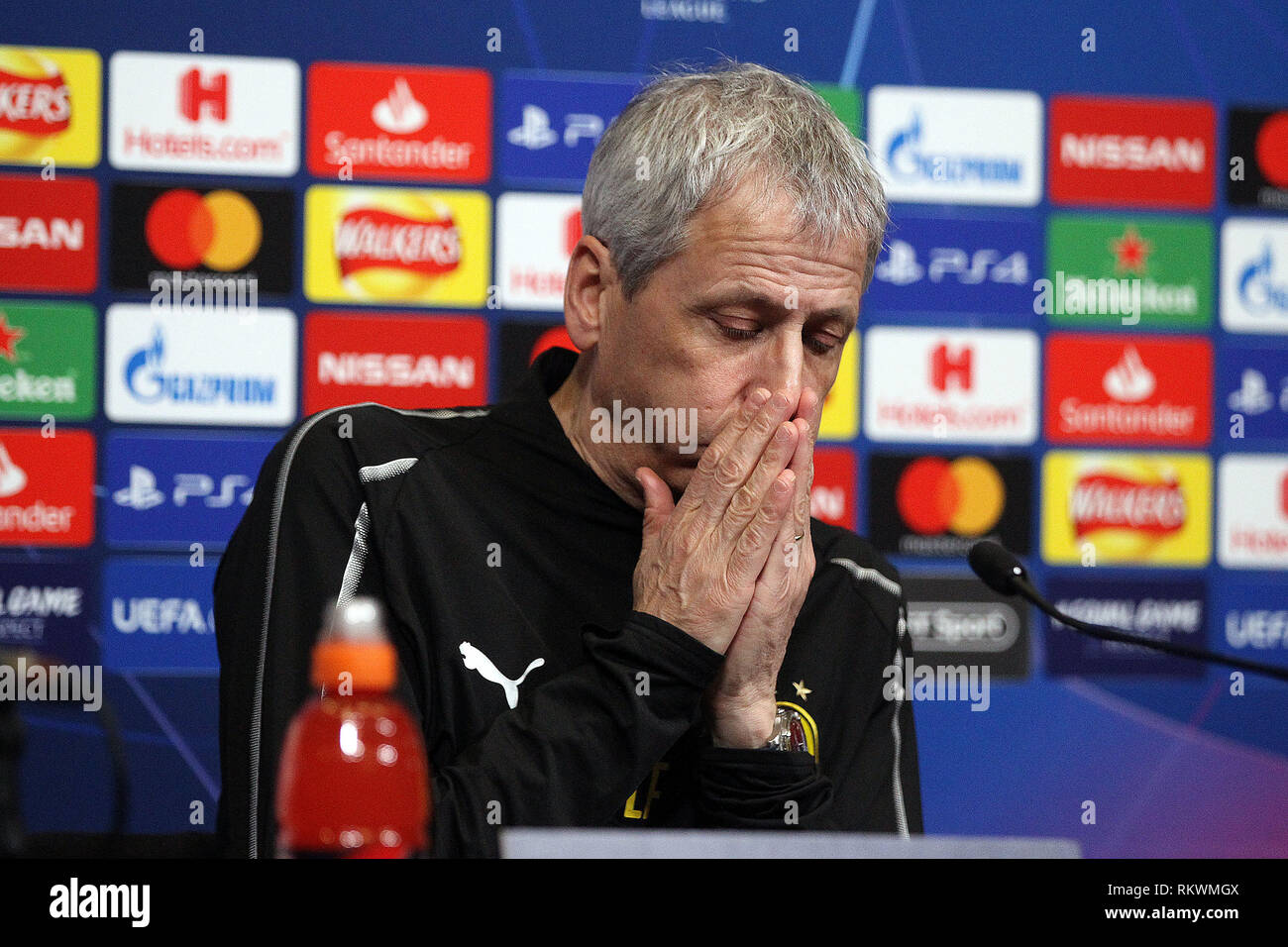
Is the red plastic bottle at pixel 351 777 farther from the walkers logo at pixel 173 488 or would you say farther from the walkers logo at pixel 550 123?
the walkers logo at pixel 550 123

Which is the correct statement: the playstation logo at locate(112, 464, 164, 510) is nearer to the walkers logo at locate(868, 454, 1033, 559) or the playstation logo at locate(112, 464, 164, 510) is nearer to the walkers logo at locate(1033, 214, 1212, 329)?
the walkers logo at locate(868, 454, 1033, 559)

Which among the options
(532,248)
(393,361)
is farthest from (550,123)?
(393,361)

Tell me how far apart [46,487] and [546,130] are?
102 cm

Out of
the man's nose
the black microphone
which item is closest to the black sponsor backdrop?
the man's nose

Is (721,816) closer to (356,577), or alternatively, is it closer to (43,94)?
(356,577)

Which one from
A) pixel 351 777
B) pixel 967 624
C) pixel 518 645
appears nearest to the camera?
pixel 351 777

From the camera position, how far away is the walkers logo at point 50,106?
2.21 meters

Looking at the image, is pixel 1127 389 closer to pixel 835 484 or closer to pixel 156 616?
pixel 835 484

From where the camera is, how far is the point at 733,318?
50.7 inches

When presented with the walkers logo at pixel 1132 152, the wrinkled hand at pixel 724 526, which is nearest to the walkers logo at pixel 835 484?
the walkers logo at pixel 1132 152

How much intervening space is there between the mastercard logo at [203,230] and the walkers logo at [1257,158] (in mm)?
1783

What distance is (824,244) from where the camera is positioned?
1.29m

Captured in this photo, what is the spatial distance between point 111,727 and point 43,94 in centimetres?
104

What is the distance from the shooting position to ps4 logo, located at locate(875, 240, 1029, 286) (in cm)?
242
